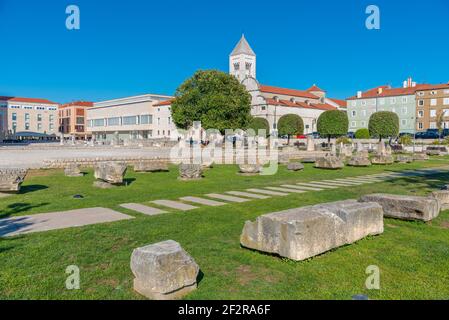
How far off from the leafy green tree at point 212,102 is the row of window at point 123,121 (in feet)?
146

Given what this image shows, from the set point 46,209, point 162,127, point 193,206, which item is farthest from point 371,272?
point 162,127

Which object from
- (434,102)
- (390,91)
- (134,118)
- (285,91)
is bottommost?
(134,118)

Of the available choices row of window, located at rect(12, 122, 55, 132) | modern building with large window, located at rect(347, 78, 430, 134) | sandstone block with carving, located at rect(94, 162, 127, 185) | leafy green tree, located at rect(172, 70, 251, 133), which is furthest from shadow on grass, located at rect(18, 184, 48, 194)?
row of window, located at rect(12, 122, 55, 132)

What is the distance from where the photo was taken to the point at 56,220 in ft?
22.6

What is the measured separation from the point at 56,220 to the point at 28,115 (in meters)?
133

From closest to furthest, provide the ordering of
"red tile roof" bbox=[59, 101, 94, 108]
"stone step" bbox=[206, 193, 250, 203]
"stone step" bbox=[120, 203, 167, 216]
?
"stone step" bbox=[120, 203, 167, 216] < "stone step" bbox=[206, 193, 250, 203] < "red tile roof" bbox=[59, 101, 94, 108]

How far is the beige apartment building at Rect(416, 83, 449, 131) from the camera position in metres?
78.4

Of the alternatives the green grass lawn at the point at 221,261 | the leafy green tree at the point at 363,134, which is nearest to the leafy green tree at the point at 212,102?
the leafy green tree at the point at 363,134

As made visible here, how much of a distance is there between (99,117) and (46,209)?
120888mm

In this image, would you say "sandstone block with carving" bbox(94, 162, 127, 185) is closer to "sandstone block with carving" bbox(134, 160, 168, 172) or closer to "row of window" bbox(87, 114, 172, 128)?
"sandstone block with carving" bbox(134, 160, 168, 172)

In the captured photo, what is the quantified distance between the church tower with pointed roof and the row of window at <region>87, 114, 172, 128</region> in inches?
977

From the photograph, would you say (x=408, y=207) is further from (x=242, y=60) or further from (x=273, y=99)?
(x=242, y=60)

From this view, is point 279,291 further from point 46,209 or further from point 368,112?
point 368,112

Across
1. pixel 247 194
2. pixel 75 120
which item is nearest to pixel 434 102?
pixel 247 194
